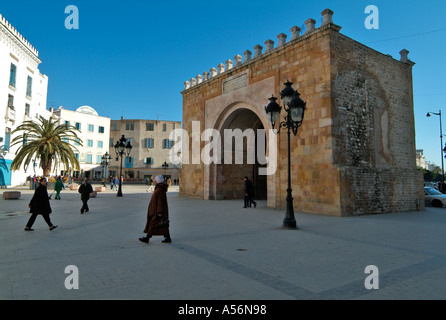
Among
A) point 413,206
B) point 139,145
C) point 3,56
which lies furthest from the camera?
point 139,145

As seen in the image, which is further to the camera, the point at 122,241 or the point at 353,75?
the point at 353,75

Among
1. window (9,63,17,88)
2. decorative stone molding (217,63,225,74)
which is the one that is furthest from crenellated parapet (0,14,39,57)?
decorative stone molding (217,63,225,74)

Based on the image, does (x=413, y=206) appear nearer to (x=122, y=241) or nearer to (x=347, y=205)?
(x=347, y=205)

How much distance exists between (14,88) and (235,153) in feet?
74.6

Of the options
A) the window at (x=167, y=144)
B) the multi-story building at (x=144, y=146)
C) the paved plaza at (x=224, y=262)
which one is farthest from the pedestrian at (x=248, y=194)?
the window at (x=167, y=144)

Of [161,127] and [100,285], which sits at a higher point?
[161,127]

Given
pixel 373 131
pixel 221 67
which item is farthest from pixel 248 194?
Result: pixel 221 67

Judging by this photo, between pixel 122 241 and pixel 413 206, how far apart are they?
44.0ft

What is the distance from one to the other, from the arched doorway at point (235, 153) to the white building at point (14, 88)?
20052mm

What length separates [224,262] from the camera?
4.84 meters

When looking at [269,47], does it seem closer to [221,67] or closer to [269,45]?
[269,45]

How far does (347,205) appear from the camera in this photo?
10.9 metres

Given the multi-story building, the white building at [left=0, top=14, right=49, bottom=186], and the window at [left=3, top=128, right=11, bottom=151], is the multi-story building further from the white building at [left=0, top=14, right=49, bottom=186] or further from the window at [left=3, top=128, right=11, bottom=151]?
the window at [left=3, top=128, right=11, bottom=151]
